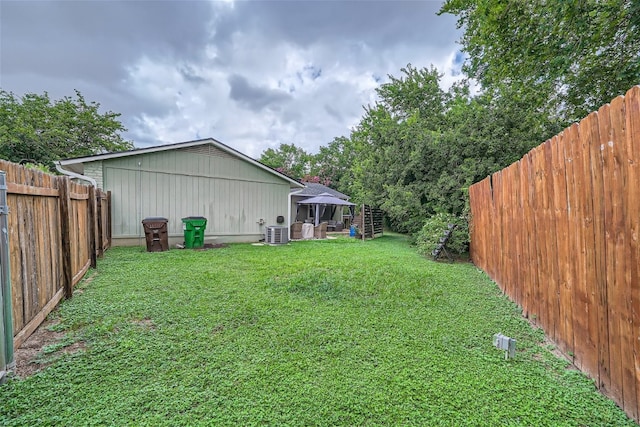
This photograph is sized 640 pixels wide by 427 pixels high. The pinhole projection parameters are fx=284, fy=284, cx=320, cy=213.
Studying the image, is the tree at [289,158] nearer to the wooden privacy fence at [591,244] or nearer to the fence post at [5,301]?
the wooden privacy fence at [591,244]

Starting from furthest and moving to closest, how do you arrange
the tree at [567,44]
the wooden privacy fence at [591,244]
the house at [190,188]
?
the house at [190,188], the tree at [567,44], the wooden privacy fence at [591,244]

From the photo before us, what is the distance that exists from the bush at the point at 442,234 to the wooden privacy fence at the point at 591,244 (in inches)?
151

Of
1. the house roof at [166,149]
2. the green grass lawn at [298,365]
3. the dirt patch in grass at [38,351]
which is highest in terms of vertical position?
the house roof at [166,149]

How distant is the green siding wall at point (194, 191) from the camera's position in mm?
8352

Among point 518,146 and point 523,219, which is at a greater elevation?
point 518,146

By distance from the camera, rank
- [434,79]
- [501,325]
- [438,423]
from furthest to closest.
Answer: [434,79] → [501,325] → [438,423]

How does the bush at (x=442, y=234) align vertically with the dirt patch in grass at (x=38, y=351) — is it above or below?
above

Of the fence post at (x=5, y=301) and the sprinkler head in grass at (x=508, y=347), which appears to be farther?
the sprinkler head in grass at (x=508, y=347)

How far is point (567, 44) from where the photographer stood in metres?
4.46

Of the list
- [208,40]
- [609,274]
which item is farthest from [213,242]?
[609,274]

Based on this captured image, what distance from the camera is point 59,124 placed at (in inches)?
679

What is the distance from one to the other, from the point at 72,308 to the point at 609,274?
4898 millimetres

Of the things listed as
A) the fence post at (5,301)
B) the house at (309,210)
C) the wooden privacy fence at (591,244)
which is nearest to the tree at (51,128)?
the house at (309,210)

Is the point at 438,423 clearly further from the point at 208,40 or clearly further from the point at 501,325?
the point at 208,40
